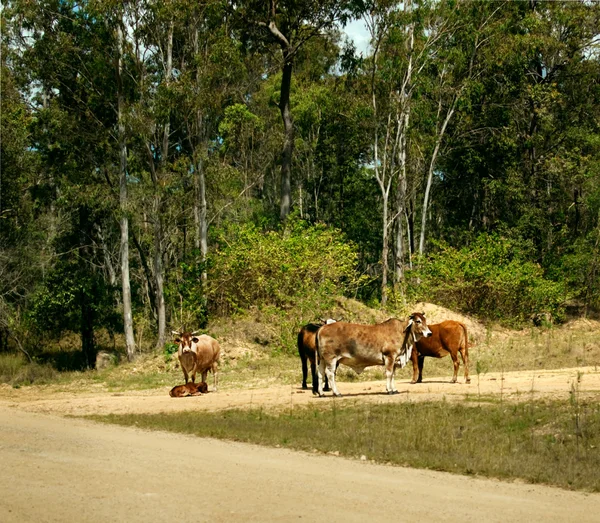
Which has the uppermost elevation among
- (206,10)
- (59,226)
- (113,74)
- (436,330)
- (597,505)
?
(206,10)

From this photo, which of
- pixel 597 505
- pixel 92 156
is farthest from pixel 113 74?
pixel 597 505

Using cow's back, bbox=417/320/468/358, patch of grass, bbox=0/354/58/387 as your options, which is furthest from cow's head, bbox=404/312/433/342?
patch of grass, bbox=0/354/58/387

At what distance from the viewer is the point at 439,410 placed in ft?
56.6

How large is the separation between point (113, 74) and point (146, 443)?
78.6 ft

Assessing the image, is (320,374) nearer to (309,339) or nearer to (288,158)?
(309,339)

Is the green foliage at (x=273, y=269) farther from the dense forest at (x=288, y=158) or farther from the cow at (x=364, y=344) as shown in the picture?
the cow at (x=364, y=344)

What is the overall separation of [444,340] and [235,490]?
1085 cm

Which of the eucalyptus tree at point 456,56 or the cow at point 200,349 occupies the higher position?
the eucalyptus tree at point 456,56

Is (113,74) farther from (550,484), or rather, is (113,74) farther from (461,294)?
(550,484)

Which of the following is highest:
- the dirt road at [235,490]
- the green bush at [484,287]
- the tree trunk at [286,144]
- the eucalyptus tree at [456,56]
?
the eucalyptus tree at [456,56]

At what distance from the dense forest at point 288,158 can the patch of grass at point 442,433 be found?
15251 mm

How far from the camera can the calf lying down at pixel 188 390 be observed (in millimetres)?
21531

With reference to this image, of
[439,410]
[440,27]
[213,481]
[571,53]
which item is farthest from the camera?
[571,53]

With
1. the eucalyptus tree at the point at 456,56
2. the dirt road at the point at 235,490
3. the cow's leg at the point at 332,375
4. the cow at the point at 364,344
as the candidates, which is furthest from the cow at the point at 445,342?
the eucalyptus tree at the point at 456,56
